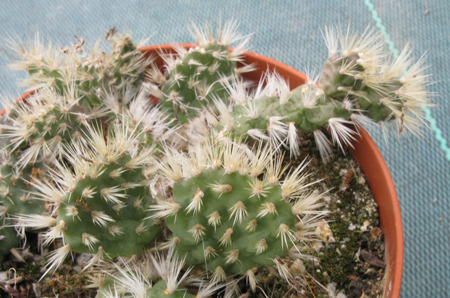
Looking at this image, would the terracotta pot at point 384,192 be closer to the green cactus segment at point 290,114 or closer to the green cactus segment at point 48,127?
the green cactus segment at point 290,114

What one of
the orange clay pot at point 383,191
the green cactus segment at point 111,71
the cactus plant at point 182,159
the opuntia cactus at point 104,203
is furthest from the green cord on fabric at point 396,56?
the opuntia cactus at point 104,203

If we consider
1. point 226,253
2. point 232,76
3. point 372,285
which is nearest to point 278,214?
point 226,253

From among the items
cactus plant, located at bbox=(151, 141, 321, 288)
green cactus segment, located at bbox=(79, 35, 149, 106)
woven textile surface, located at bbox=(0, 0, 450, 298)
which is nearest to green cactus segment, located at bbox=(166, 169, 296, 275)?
cactus plant, located at bbox=(151, 141, 321, 288)

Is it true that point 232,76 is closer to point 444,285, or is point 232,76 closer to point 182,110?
point 182,110

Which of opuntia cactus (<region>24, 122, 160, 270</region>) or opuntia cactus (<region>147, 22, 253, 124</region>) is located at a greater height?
opuntia cactus (<region>147, 22, 253, 124</region>)

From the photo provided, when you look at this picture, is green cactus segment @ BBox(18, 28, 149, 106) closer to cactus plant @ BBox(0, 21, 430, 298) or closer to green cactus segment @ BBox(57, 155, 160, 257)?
cactus plant @ BBox(0, 21, 430, 298)

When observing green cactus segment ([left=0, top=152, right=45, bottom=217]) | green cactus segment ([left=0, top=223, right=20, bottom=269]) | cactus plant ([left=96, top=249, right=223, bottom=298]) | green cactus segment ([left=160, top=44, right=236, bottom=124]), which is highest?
green cactus segment ([left=160, top=44, right=236, bottom=124])
